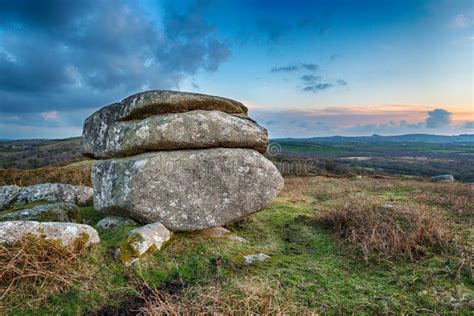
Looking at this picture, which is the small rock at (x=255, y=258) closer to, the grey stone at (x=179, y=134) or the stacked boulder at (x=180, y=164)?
the stacked boulder at (x=180, y=164)

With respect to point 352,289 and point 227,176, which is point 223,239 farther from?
point 352,289

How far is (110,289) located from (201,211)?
340cm

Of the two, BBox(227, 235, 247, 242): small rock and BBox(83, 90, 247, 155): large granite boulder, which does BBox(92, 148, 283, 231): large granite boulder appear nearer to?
BBox(227, 235, 247, 242): small rock

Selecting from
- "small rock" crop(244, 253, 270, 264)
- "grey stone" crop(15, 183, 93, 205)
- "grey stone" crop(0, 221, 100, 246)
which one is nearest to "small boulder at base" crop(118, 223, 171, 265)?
"grey stone" crop(0, 221, 100, 246)

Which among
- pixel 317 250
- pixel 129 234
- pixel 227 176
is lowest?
pixel 317 250

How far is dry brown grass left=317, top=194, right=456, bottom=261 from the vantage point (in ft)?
25.2

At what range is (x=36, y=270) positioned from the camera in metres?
5.61

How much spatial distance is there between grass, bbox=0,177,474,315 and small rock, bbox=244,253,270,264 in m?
0.17

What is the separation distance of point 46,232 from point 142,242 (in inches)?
78.3

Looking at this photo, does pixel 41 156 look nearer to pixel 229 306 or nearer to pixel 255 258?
pixel 255 258

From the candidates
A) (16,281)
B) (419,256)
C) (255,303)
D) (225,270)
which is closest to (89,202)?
(16,281)

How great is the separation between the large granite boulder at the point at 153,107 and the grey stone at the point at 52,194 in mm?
3586

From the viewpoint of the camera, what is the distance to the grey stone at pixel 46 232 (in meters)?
6.16

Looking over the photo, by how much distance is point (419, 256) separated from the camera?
746cm
